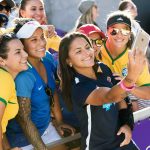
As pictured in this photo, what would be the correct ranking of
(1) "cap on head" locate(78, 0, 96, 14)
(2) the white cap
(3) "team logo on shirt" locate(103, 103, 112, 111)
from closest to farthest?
(3) "team logo on shirt" locate(103, 103, 112, 111) < (2) the white cap < (1) "cap on head" locate(78, 0, 96, 14)

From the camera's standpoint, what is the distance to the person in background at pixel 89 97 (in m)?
2.35

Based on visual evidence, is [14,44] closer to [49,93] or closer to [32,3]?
[49,93]

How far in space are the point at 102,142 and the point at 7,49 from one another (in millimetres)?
979

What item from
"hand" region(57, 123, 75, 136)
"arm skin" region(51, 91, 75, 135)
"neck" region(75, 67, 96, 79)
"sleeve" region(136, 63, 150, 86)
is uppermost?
"neck" region(75, 67, 96, 79)

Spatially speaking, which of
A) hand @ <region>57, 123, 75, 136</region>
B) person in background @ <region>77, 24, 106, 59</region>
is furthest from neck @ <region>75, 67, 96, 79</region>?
person in background @ <region>77, 24, 106, 59</region>

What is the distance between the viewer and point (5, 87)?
7.46 feet

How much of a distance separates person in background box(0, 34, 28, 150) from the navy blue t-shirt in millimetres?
425

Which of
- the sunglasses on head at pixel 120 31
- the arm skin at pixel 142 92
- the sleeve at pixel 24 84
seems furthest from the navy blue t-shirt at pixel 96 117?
the sunglasses on head at pixel 120 31

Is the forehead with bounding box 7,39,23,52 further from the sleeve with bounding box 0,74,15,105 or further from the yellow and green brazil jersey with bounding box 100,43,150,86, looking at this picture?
the yellow and green brazil jersey with bounding box 100,43,150,86

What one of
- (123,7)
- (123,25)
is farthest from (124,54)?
(123,7)

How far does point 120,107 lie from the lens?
262 cm

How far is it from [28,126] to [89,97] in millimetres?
558

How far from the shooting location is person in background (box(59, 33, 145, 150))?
2.35 m

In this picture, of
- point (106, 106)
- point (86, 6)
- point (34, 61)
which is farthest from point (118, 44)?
point (86, 6)
